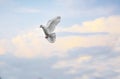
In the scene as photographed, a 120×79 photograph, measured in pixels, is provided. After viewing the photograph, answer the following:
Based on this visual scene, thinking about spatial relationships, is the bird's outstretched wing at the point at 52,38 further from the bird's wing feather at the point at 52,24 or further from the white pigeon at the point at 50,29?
the bird's wing feather at the point at 52,24

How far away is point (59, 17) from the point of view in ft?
127

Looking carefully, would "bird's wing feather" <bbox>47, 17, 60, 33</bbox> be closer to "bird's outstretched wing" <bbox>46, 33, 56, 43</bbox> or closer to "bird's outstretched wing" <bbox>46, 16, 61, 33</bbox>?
"bird's outstretched wing" <bbox>46, 16, 61, 33</bbox>

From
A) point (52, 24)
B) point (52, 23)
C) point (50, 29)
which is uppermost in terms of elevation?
point (52, 23)

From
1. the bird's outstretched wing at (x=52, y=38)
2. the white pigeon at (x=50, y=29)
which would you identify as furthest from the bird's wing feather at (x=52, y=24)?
the bird's outstretched wing at (x=52, y=38)

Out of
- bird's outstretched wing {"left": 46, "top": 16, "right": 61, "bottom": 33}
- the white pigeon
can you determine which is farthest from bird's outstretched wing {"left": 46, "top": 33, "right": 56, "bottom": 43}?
bird's outstretched wing {"left": 46, "top": 16, "right": 61, "bottom": 33}

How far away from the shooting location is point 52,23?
1499 inches

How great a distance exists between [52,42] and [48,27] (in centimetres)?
415

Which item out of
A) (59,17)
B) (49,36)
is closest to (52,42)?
(49,36)

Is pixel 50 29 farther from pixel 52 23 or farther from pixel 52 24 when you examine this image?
pixel 52 23

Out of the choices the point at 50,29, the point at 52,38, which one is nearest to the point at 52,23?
the point at 50,29

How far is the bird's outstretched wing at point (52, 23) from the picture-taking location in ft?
121

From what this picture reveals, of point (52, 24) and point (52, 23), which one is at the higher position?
point (52, 23)

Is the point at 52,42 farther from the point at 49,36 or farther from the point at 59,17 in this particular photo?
the point at 59,17

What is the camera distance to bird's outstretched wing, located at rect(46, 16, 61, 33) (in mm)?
36922
